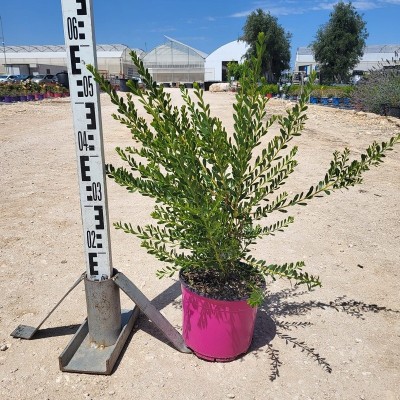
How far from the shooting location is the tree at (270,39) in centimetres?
3888

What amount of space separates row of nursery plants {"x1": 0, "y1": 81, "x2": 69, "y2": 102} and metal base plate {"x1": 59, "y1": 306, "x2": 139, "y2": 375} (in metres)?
21.3

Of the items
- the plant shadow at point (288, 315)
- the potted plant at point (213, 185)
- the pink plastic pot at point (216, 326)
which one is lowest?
the plant shadow at point (288, 315)

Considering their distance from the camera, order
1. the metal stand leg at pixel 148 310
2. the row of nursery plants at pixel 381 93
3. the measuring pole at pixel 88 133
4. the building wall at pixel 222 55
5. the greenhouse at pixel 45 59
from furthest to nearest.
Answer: the building wall at pixel 222 55
the greenhouse at pixel 45 59
the row of nursery plants at pixel 381 93
the metal stand leg at pixel 148 310
the measuring pole at pixel 88 133

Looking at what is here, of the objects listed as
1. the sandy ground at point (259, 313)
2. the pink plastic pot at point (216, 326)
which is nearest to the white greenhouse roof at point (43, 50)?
the sandy ground at point (259, 313)

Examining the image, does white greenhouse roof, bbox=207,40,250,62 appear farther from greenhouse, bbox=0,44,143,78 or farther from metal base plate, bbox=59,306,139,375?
metal base plate, bbox=59,306,139,375

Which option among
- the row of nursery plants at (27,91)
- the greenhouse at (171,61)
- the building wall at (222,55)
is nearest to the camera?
the row of nursery plants at (27,91)

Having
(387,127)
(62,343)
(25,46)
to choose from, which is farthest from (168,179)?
(25,46)

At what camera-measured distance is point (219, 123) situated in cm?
207

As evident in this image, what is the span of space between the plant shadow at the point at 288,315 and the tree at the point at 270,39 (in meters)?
38.2

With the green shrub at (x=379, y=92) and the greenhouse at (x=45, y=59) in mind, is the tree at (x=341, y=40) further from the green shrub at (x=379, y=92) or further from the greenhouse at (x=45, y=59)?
the greenhouse at (x=45, y=59)

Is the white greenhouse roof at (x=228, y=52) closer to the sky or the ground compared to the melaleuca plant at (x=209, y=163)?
closer to the sky

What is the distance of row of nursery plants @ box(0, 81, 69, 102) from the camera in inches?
814

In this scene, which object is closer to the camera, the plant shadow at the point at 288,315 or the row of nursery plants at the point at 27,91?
the plant shadow at the point at 288,315

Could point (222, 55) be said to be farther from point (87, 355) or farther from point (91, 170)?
point (87, 355)
